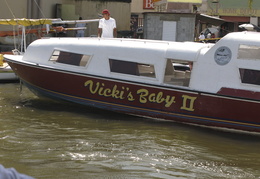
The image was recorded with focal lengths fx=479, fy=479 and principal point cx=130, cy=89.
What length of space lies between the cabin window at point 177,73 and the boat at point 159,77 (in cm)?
2

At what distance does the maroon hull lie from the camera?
376 inches

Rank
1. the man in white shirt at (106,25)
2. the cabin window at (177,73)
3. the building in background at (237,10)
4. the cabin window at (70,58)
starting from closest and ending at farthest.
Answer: the cabin window at (177,73)
the cabin window at (70,58)
the man in white shirt at (106,25)
the building in background at (237,10)

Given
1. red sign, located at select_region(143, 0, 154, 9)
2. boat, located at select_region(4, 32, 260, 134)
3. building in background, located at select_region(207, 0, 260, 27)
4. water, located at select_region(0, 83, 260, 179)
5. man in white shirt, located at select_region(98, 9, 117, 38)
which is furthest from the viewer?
red sign, located at select_region(143, 0, 154, 9)

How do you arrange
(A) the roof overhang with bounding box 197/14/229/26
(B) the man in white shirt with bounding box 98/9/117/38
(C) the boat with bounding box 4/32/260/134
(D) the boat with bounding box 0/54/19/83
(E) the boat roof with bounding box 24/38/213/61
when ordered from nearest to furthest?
(C) the boat with bounding box 4/32/260/134
(E) the boat roof with bounding box 24/38/213/61
(B) the man in white shirt with bounding box 98/9/117/38
(D) the boat with bounding box 0/54/19/83
(A) the roof overhang with bounding box 197/14/229/26

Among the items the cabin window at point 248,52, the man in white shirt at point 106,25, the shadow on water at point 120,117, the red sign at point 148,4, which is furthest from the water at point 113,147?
the red sign at point 148,4

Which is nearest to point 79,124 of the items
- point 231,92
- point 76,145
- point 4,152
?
point 76,145

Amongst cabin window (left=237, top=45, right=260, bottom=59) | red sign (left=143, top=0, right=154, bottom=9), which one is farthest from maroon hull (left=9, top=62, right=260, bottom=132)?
red sign (left=143, top=0, right=154, bottom=9)

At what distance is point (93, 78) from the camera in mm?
10758

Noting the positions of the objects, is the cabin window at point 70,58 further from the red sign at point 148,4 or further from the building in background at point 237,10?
the red sign at point 148,4

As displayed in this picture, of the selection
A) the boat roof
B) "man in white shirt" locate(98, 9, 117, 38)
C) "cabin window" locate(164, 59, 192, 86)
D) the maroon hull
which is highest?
"man in white shirt" locate(98, 9, 117, 38)

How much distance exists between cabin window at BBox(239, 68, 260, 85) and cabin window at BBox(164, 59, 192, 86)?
1229mm

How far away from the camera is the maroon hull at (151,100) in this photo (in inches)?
376

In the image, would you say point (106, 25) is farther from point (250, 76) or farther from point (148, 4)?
point (148, 4)

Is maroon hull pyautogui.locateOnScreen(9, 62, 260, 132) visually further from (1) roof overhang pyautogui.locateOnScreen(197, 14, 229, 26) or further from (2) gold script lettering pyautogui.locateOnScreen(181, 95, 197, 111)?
(1) roof overhang pyautogui.locateOnScreen(197, 14, 229, 26)
